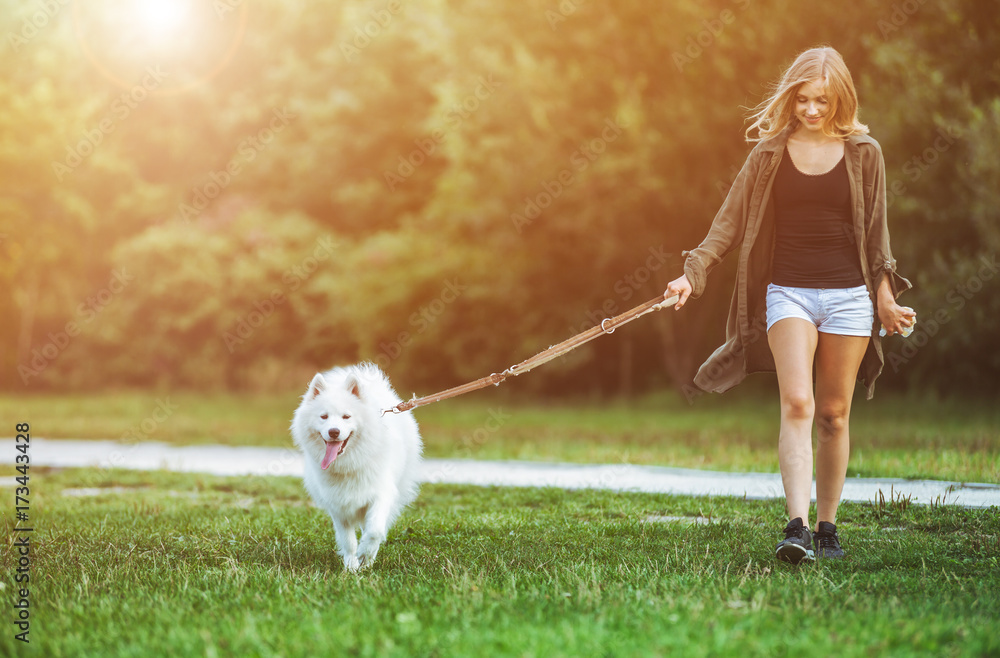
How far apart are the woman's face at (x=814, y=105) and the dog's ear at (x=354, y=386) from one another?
107 inches

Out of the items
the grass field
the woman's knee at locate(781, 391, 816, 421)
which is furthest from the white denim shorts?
the grass field

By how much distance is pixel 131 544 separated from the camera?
6.04 metres

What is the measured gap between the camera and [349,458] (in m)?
5.54

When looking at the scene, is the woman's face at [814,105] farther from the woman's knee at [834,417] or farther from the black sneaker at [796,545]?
the black sneaker at [796,545]

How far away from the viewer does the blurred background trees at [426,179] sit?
48.4 ft

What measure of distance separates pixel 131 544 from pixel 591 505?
10.2ft

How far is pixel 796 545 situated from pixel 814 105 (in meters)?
2.14

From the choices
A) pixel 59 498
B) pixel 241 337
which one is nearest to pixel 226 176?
pixel 241 337

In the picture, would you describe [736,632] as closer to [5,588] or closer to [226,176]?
[5,588]

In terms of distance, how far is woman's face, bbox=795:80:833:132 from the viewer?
198 inches

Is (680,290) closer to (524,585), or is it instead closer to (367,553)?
(524,585)

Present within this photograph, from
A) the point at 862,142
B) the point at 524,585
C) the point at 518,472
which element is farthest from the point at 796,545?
the point at 518,472

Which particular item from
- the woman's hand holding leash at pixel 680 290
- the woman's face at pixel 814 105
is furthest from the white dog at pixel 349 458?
the woman's face at pixel 814 105

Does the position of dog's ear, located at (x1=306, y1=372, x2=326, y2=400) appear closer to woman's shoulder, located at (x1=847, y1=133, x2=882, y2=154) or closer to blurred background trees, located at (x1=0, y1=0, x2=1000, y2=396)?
woman's shoulder, located at (x1=847, y1=133, x2=882, y2=154)
